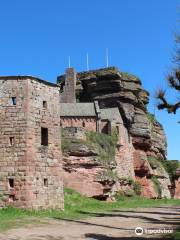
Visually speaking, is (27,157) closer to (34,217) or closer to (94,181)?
(34,217)

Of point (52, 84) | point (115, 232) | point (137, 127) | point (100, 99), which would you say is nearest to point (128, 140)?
point (137, 127)

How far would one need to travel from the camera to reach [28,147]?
29078mm

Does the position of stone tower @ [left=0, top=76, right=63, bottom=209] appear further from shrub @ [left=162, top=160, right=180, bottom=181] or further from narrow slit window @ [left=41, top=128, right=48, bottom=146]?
shrub @ [left=162, top=160, right=180, bottom=181]

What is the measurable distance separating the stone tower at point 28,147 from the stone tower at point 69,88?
36.7 meters

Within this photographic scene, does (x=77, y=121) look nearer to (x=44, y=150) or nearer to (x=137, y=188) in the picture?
(x=137, y=188)

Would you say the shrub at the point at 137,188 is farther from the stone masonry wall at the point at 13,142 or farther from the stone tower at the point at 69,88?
the stone masonry wall at the point at 13,142

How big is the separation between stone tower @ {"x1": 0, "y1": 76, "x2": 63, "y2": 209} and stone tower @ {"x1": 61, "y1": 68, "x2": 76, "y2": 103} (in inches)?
1443

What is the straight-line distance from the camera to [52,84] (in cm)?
3188

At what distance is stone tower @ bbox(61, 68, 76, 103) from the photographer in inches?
2682

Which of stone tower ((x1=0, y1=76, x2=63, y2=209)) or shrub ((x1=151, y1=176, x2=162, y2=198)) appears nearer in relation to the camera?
stone tower ((x1=0, y1=76, x2=63, y2=209))

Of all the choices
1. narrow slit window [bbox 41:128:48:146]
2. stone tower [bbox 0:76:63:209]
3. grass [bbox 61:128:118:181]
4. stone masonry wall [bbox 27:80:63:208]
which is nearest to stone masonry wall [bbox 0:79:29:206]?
stone tower [bbox 0:76:63:209]

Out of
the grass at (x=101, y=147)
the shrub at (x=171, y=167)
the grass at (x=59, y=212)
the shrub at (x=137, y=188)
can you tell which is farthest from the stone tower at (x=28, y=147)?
the shrub at (x=171, y=167)

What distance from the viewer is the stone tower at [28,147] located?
94.1 ft

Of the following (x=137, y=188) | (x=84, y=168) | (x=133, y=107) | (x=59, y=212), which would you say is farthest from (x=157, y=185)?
(x=59, y=212)
